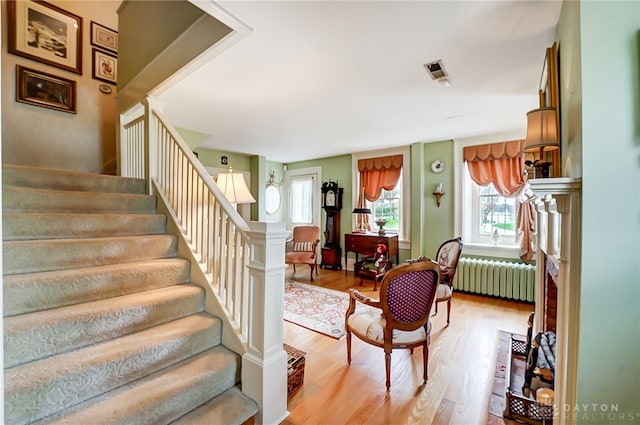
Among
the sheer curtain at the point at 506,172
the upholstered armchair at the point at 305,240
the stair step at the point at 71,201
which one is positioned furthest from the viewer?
the upholstered armchair at the point at 305,240

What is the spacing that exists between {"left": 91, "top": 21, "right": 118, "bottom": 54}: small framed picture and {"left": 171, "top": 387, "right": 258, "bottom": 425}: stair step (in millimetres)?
4274

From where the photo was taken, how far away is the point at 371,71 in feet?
7.52

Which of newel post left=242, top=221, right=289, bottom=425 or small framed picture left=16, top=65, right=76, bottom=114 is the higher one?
small framed picture left=16, top=65, right=76, bottom=114

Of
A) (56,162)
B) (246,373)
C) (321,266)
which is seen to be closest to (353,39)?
(246,373)

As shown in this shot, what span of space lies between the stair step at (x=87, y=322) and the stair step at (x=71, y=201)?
904 mm

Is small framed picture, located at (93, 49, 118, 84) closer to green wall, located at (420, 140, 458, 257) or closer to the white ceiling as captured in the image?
the white ceiling

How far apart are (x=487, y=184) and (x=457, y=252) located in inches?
59.7

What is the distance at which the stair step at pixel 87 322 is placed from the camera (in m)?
1.35

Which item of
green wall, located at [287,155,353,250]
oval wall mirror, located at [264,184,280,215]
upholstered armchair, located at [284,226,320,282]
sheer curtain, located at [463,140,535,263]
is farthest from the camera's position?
oval wall mirror, located at [264,184,280,215]

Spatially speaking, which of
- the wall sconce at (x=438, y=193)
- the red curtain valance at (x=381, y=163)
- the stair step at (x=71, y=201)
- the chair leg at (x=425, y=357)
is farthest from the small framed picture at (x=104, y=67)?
the wall sconce at (x=438, y=193)

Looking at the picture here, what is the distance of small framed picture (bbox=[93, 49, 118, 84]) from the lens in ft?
11.7

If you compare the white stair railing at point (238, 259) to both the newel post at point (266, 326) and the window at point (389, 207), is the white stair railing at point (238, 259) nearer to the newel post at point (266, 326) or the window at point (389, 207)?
the newel post at point (266, 326)

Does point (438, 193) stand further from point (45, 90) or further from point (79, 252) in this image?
point (45, 90)

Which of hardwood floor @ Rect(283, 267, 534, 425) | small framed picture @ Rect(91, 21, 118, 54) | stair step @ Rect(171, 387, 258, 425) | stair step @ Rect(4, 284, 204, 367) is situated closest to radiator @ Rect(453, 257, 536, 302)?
hardwood floor @ Rect(283, 267, 534, 425)
